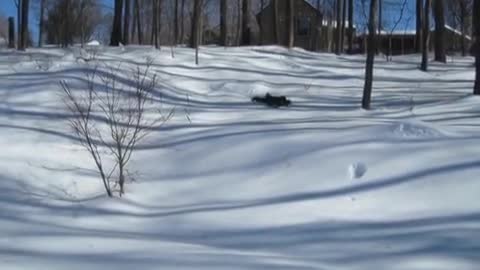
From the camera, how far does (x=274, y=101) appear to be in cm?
1377

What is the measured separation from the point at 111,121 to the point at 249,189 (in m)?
2.44

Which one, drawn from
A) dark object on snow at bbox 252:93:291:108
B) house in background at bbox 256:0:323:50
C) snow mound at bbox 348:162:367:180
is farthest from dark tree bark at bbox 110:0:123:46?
snow mound at bbox 348:162:367:180

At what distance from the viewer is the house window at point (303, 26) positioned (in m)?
50.5

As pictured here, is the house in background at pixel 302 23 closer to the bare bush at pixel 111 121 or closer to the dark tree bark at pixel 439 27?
the dark tree bark at pixel 439 27

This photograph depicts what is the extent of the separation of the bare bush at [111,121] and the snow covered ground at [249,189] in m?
0.25

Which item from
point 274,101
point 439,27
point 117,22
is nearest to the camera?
point 274,101

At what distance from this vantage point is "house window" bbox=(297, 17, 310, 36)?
50450mm

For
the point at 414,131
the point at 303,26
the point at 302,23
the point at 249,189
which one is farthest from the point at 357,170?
the point at 303,26

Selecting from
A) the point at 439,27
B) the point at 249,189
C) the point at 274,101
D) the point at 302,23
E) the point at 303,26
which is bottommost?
the point at 249,189

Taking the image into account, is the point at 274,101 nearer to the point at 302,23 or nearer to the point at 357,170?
the point at 357,170

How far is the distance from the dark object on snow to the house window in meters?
37.1

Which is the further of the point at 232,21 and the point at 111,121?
the point at 232,21

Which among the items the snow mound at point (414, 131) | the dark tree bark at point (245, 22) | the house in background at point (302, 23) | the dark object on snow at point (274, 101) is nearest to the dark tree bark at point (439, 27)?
the dark tree bark at point (245, 22)

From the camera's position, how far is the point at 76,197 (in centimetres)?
831
